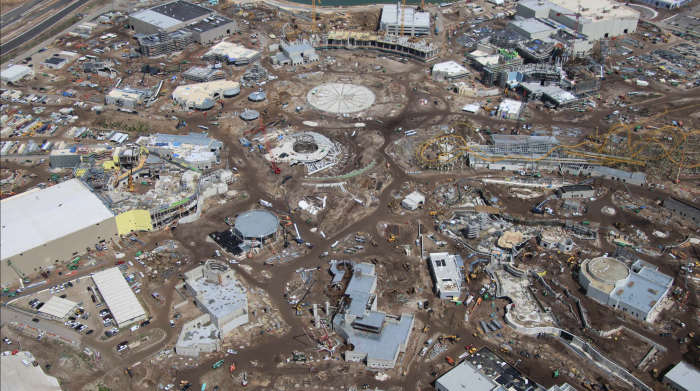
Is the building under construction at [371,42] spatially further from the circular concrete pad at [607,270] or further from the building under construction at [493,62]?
the circular concrete pad at [607,270]

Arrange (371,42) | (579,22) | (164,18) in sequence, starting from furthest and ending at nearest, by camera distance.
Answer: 1. (164,18)
2. (579,22)
3. (371,42)

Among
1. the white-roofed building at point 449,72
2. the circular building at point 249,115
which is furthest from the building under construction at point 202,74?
the white-roofed building at point 449,72

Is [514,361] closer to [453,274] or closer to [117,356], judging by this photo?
[453,274]

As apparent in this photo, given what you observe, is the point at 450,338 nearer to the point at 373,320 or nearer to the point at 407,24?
the point at 373,320

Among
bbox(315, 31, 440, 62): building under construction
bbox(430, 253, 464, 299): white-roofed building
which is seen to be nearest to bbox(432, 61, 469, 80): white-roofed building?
bbox(315, 31, 440, 62): building under construction

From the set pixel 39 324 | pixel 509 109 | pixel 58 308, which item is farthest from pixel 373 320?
pixel 509 109

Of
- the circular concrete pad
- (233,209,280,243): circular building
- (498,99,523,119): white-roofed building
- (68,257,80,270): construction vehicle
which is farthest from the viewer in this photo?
(498,99,523,119): white-roofed building

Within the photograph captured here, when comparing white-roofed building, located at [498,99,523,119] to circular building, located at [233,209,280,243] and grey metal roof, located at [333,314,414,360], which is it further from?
grey metal roof, located at [333,314,414,360]
